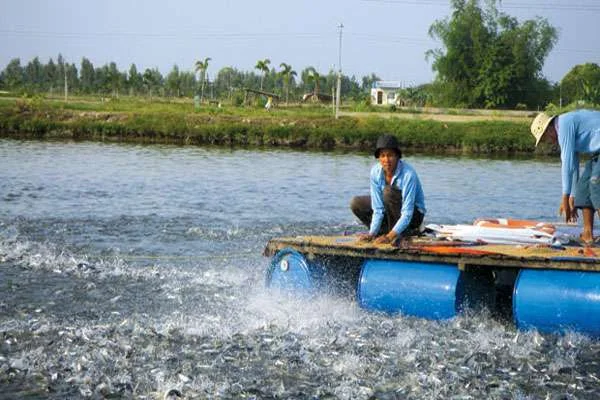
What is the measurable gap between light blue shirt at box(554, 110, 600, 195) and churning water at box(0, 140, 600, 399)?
7.01 feet

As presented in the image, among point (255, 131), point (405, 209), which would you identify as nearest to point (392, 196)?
point (405, 209)

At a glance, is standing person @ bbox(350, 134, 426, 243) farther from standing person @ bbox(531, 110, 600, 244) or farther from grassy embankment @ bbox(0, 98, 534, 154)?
grassy embankment @ bbox(0, 98, 534, 154)

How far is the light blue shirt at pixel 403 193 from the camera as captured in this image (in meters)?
11.1

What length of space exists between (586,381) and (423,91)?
95799 mm

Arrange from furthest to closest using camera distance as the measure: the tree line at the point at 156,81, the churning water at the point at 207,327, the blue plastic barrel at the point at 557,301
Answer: the tree line at the point at 156,81 < the blue plastic barrel at the point at 557,301 < the churning water at the point at 207,327

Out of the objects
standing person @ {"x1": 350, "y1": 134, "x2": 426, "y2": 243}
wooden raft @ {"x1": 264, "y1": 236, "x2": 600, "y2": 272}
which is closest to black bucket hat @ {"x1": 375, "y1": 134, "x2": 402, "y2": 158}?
standing person @ {"x1": 350, "y1": 134, "x2": 426, "y2": 243}

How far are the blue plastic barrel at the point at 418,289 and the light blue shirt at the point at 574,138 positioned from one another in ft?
5.69

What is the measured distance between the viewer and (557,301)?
9.89 m

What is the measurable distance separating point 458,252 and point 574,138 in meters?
2.15

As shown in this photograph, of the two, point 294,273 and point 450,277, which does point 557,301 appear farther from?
point 294,273

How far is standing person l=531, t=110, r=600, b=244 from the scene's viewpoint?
10930 mm

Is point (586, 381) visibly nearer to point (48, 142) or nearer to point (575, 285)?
point (575, 285)

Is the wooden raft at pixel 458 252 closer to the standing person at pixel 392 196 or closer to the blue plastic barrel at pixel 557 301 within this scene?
the blue plastic barrel at pixel 557 301

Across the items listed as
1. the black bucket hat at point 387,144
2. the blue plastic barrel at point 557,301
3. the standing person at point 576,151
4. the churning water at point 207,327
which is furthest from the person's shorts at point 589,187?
the black bucket hat at point 387,144
